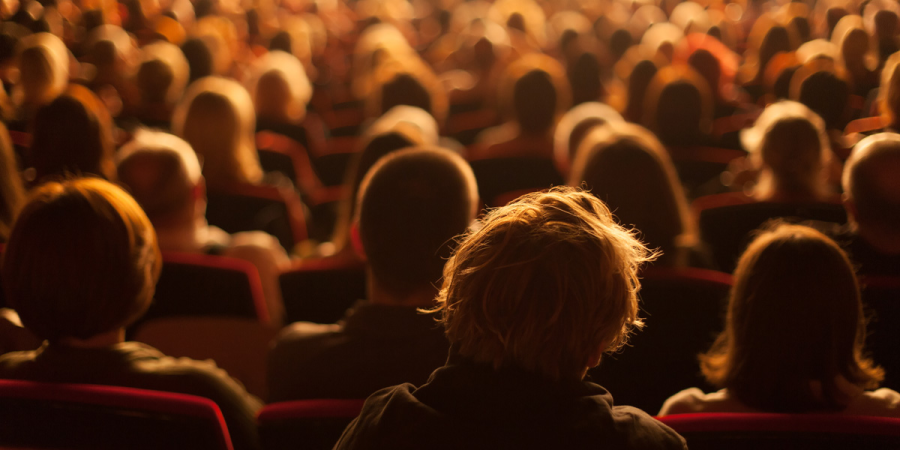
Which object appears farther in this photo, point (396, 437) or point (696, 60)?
point (696, 60)

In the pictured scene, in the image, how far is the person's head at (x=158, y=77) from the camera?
17.6 ft

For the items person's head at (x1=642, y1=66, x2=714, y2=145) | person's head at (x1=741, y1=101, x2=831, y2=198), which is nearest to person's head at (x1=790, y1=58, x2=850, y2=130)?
person's head at (x1=642, y1=66, x2=714, y2=145)

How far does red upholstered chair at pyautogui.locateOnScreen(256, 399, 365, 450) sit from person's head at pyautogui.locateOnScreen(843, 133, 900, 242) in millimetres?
1937

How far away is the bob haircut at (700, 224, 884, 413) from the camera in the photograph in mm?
1553

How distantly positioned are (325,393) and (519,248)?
0.81 m

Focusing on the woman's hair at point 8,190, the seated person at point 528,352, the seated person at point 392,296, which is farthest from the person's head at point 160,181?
the seated person at point 528,352

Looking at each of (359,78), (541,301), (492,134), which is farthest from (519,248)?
(359,78)

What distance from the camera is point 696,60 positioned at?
249 inches

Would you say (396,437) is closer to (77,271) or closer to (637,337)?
(77,271)

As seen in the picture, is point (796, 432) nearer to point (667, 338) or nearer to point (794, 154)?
point (667, 338)

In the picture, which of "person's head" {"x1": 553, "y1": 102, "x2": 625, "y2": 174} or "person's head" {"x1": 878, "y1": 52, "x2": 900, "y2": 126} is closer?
"person's head" {"x1": 878, "y1": 52, "x2": 900, "y2": 126}

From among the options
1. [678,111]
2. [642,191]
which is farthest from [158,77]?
[642,191]

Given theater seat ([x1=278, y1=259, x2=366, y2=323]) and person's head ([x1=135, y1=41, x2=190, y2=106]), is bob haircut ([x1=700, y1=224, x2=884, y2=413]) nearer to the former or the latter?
theater seat ([x1=278, y1=259, x2=366, y2=323])

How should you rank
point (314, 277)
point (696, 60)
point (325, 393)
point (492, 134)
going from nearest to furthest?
point (325, 393), point (314, 277), point (492, 134), point (696, 60)
